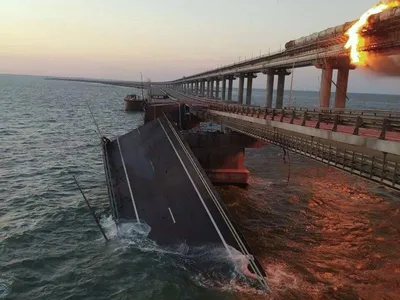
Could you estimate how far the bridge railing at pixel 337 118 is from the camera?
19.2 meters

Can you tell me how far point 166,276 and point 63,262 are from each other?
645 cm

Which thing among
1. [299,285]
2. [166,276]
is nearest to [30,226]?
[166,276]

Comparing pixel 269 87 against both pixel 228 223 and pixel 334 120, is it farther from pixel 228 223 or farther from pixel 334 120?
pixel 228 223

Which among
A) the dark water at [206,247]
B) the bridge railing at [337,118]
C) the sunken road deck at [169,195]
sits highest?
the bridge railing at [337,118]

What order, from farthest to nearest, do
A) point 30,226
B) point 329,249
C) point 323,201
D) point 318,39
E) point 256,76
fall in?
1. point 256,76
2. point 318,39
3. point 323,201
4. point 30,226
5. point 329,249

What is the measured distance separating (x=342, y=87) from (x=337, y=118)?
26.8m

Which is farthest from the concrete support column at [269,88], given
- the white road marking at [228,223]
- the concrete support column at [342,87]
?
the white road marking at [228,223]

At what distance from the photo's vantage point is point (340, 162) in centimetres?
1984

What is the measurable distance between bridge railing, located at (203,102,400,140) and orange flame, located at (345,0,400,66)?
9.88 meters

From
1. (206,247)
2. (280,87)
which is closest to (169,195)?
(206,247)

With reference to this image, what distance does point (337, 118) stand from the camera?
74.7ft

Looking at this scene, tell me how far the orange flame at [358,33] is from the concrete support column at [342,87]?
3174 mm

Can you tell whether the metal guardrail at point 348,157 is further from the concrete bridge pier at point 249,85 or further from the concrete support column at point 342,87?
the concrete bridge pier at point 249,85

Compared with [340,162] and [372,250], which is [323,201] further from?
[340,162]
